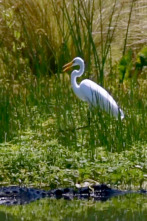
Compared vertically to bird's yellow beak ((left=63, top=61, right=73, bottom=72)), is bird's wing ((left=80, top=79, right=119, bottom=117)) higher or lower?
lower

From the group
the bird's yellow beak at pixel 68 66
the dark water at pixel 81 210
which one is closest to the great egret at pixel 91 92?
the bird's yellow beak at pixel 68 66

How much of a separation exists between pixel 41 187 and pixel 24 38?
5666 mm

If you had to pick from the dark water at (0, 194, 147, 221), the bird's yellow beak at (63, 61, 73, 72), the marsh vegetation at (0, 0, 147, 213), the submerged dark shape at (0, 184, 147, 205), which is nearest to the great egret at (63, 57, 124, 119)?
the bird's yellow beak at (63, 61, 73, 72)

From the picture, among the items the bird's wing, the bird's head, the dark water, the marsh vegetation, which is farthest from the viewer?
the bird's head

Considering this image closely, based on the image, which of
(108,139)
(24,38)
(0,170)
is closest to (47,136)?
(108,139)

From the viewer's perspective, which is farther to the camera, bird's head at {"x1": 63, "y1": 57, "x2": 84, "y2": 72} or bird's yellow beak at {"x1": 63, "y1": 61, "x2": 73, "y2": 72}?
bird's yellow beak at {"x1": 63, "y1": 61, "x2": 73, "y2": 72}

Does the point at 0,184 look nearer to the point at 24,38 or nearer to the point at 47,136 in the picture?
the point at 47,136

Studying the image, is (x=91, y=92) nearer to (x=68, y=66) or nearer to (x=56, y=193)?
(x=68, y=66)

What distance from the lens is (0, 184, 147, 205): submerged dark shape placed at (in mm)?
5402

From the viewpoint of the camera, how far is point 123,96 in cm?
835

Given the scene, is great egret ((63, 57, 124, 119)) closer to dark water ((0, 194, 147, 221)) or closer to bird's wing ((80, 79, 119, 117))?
bird's wing ((80, 79, 119, 117))

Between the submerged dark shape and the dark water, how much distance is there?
8 cm

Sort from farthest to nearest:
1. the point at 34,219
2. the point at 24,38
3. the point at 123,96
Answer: the point at 24,38 → the point at 123,96 → the point at 34,219

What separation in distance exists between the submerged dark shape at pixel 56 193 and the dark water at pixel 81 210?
0.08m
